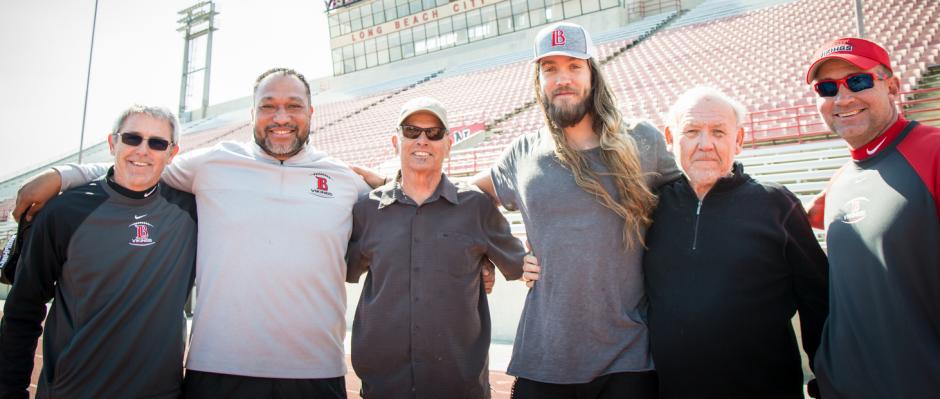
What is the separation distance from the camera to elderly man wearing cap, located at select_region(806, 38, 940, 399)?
1.72 meters

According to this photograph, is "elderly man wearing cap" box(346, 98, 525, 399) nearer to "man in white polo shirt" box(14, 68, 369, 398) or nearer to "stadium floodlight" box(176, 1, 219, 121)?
"man in white polo shirt" box(14, 68, 369, 398)

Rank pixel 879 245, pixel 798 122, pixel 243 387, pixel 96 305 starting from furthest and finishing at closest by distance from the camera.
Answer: pixel 798 122 < pixel 243 387 < pixel 96 305 < pixel 879 245

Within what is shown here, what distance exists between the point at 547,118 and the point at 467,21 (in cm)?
2961

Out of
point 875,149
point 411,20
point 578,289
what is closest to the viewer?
point 875,149

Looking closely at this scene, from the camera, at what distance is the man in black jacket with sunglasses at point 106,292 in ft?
7.50

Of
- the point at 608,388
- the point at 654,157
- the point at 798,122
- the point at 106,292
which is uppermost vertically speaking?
the point at 798,122

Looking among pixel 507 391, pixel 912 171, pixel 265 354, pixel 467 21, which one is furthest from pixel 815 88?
pixel 467 21

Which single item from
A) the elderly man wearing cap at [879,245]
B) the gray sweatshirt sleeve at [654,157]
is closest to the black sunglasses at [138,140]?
the gray sweatshirt sleeve at [654,157]

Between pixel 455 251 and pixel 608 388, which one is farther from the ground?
pixel 455 251

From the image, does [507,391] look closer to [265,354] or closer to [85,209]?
[265,354]

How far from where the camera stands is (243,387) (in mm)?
2445

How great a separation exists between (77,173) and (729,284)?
283cm

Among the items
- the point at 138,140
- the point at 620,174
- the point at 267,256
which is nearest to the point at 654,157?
the point at 620,174

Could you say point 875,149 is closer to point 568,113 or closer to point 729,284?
point 729,284
